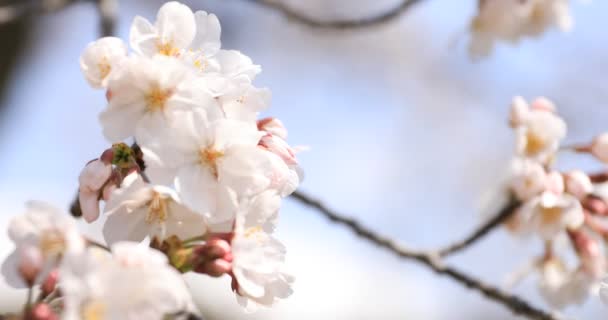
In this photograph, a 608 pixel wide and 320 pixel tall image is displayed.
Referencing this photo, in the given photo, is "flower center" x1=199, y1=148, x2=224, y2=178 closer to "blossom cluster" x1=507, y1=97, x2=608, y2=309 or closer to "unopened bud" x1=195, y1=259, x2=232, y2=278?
"unopened bud" x1=195, y1=259, x2=232, y2=278

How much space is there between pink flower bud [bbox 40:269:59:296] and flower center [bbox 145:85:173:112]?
238 millimetres

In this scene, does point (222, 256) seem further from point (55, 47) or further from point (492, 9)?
point (55, 47)

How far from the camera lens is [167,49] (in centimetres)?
115

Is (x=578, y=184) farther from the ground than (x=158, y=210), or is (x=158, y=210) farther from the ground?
(x=158, y=210)

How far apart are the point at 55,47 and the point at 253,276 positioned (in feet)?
15.5

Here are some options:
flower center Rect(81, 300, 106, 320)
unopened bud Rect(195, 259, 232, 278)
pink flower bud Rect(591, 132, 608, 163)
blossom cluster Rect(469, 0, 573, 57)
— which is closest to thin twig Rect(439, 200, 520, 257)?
pink flower bud Rect(591, 132, 608, 163)

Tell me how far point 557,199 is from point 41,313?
1.19m

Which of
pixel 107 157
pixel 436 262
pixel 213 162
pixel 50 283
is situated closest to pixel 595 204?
pixel 436 262

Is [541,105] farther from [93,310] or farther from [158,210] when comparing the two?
[93,310]

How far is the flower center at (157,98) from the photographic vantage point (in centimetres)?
104

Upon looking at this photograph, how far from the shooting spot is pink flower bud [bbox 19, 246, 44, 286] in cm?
86

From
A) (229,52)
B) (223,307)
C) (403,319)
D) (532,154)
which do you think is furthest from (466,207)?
(229,52)

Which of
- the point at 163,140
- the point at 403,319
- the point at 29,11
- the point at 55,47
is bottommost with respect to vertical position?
the point at 403,319

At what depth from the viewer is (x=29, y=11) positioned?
256 centimetres
